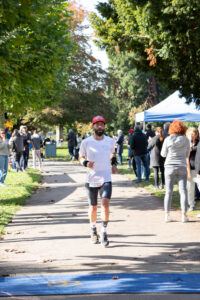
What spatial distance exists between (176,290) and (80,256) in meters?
1.80

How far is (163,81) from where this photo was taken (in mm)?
14703

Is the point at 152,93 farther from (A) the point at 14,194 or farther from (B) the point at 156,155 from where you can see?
(A) the point at 14,194

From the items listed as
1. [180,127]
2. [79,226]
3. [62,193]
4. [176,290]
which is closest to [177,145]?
[180,127]

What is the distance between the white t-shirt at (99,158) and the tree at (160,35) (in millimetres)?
4898

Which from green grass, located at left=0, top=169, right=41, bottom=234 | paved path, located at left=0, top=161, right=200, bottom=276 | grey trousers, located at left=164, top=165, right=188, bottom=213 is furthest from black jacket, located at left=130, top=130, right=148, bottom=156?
grey trousers, located at left=164, top=165, right=188, bottom=213

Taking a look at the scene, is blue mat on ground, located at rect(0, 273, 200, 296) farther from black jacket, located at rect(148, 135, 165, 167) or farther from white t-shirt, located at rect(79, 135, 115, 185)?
black jacket, located at rect(148, 135, 165, 167)

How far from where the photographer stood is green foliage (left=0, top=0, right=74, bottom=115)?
6.21 metres

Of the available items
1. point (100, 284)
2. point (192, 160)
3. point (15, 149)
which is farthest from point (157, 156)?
point (100, 284)

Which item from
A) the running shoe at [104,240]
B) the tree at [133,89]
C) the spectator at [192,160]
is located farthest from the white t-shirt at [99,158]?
the tree at [133,89]

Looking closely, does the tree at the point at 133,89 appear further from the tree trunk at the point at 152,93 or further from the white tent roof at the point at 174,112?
the white tent roof at the point at 174,112

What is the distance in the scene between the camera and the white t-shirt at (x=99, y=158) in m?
6.89

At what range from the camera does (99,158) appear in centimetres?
688

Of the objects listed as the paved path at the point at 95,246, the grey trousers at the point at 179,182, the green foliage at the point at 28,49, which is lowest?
the paved path at the point at 95,246

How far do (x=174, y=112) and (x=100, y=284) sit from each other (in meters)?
12.4
